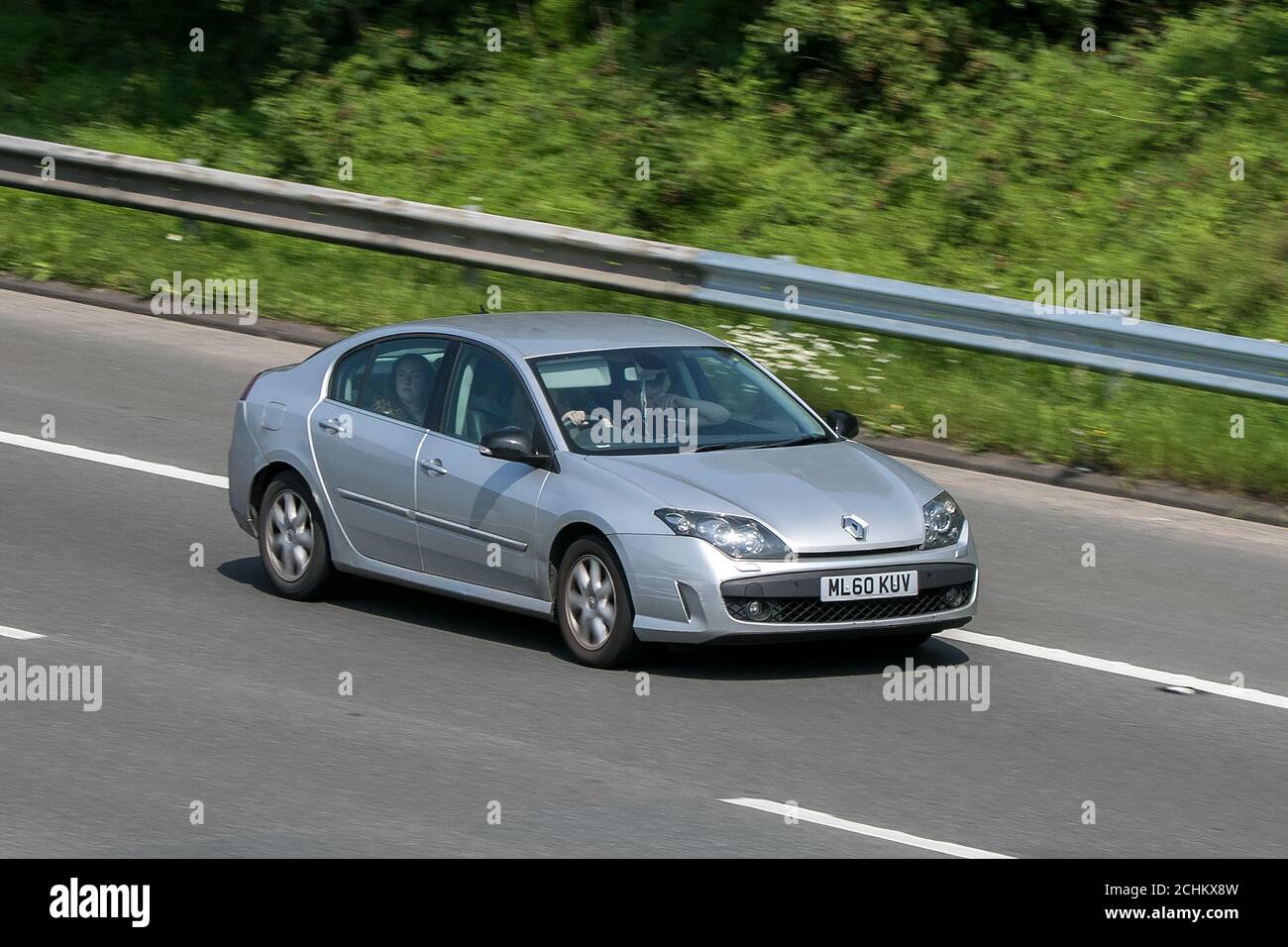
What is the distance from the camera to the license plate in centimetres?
883

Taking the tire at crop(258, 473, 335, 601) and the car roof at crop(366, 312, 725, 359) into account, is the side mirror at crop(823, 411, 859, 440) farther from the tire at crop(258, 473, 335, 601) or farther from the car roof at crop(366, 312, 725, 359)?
the tire at crop(258, 473, 335, 601)

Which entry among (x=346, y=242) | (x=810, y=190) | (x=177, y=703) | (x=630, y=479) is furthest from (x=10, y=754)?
(x=810, y=190)

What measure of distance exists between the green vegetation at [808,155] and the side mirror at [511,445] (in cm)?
501

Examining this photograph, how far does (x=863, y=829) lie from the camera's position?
23.4 feet

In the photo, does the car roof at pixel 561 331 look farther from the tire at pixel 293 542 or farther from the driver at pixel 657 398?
the tire at pixel 293 542

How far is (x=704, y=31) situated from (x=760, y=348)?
6511 mm

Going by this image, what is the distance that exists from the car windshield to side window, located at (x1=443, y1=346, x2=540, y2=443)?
0.48 feet

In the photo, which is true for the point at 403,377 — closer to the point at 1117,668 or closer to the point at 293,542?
the point at 293,542

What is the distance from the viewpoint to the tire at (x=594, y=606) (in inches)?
355

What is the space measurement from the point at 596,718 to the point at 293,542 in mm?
2672

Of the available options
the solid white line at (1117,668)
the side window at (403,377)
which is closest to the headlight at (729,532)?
the solid white line at (1117,668)

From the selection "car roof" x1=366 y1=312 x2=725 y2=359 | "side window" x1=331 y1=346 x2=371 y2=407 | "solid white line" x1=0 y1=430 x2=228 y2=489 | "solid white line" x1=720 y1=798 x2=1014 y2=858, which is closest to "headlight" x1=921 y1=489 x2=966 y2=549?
"car roof" x1=366 y1=312 x2=725 y2=359

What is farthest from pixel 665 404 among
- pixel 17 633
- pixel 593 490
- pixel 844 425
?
pixel 17 633

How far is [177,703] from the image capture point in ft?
27.8
